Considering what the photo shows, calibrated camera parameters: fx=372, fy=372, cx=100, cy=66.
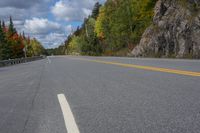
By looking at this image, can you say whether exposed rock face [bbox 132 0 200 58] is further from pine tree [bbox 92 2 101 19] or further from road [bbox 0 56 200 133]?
pine tree [bbox 92 2 101 19]

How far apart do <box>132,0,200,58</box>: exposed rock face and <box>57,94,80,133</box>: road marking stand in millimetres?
23576

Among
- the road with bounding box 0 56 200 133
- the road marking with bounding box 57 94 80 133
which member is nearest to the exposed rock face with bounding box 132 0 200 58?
the road with bounding box 0 56 200 133

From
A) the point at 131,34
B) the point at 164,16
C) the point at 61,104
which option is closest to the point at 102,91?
the point at 61,104

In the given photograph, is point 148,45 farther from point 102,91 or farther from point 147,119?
point 147,119

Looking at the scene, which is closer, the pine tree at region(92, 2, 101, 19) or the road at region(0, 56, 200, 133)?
the road at region(0, 56, 200, 133)

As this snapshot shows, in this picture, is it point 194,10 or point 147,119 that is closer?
point 147,119

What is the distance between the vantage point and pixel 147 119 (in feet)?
18.1

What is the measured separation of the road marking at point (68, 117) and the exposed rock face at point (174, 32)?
77.3ft

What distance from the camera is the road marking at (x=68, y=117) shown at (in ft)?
17.4

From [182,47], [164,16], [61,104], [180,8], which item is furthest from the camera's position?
[164,16]

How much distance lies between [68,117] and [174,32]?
107ft

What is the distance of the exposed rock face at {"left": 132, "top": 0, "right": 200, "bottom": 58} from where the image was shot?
110 feet

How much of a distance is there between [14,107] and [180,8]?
106 ft

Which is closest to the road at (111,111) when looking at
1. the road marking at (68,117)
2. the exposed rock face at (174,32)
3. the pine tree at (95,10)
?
the road marking at (68,117)
